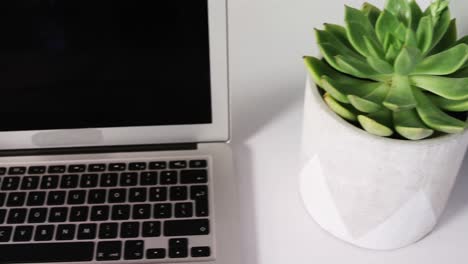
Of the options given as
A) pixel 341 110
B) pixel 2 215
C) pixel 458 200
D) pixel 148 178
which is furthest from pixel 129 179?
pixel 458 200

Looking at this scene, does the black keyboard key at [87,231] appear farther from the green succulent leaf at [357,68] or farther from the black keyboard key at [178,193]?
the green succulent leaf at [357,68]

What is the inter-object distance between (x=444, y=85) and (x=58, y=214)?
0.36 metres

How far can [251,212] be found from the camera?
0.57 m

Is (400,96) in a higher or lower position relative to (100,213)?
higher

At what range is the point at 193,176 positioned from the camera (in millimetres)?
575

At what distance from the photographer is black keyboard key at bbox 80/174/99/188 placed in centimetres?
57

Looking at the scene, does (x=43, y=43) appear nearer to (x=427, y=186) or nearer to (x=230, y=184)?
(x=230, y=184)

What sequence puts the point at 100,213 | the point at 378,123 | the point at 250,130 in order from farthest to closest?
1. the point at 250,130
2. the point at 100,213
3. the point at 378,123

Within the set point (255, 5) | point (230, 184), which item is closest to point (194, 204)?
point (230, 184)

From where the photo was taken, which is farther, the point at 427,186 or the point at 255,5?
the point at 255,5

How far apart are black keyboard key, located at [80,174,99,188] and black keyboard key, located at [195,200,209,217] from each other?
10 centimetres

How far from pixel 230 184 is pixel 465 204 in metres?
0.24

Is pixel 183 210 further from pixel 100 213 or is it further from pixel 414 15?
pixel 414 15

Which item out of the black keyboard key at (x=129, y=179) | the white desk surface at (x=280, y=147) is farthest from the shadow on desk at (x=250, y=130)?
the black keyboard key at (x=129, y=179)
